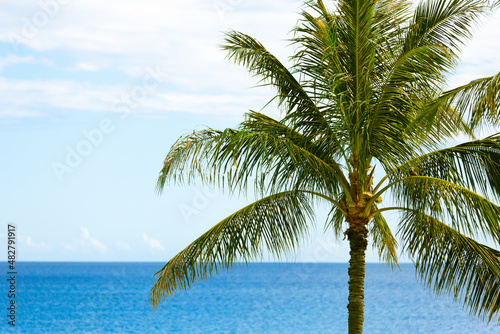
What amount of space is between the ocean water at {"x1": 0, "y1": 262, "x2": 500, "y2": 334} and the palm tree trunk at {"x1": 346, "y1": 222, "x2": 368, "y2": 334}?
19965 mm

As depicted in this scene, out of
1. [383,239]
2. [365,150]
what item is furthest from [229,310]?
[365,150]

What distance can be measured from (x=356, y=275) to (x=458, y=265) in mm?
1336

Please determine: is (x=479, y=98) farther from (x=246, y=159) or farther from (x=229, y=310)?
(x=229, y=310)

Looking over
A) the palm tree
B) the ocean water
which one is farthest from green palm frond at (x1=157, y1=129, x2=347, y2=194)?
the ocean water

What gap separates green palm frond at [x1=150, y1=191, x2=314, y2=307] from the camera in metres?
8.64

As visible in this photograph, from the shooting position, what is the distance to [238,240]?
28.4ft

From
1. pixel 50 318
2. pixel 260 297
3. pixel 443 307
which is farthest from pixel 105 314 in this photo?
pixel 443 307

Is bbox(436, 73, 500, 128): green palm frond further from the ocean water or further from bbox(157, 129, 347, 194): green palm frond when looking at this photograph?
the ocean water

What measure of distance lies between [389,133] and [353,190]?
858mm

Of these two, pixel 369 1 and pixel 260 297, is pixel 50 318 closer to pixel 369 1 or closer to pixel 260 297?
pixel 260 297

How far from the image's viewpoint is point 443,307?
46.5 m

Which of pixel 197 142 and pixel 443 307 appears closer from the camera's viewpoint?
pixel 197 142

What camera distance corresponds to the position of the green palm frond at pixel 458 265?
25.0 feet

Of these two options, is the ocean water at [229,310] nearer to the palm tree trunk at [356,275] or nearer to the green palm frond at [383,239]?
the green palm frond at [383,239]
